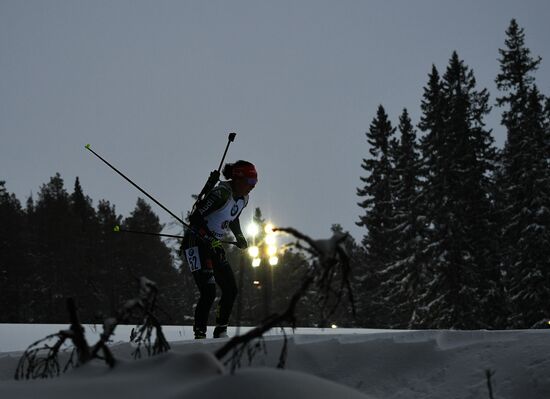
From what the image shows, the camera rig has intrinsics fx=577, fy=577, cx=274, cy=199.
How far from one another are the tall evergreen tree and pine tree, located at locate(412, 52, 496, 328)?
124 cm

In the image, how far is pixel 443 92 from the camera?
28453 millimetres

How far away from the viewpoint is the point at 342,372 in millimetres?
3434

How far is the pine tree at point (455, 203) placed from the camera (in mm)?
24125

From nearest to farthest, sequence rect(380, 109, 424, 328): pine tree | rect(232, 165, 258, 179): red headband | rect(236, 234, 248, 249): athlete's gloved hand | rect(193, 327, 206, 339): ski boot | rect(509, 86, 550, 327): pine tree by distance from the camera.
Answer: rect(193, 327, 206, 339): ski boot, rect(232, 165, 258, 179): red headband, rect(236, 234, 248, 249): athlete's gloved hand, rect(509, 86, 550, 327): pine tree, rect(380, 109, 424, 328): pine tree

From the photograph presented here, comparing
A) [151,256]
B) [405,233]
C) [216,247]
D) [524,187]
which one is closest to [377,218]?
[405,233]

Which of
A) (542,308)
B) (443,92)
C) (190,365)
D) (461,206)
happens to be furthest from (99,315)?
(443,92)

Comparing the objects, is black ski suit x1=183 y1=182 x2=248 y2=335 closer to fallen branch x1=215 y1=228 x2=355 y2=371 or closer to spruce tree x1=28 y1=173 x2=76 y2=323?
fallen branch x1=215 y1=228 x2=355 y2=371

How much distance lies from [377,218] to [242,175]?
27.8 metres

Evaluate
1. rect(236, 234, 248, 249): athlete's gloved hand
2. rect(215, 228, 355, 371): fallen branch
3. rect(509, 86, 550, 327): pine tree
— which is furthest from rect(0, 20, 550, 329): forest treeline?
rect(215, 228, 355, 371): fallen branch

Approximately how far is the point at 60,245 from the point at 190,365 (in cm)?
4534

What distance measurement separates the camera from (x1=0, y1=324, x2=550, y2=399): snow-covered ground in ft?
5.67

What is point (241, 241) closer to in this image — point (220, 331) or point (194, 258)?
point (194, 258)

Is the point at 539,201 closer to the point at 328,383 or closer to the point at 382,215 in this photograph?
the point at 382,215

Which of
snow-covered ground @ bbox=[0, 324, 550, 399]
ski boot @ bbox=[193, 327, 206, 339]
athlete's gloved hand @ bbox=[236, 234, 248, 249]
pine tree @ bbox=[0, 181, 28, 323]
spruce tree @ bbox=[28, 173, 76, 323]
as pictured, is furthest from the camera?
spruce tree @ bbox=[28, 173, 76, 323]
